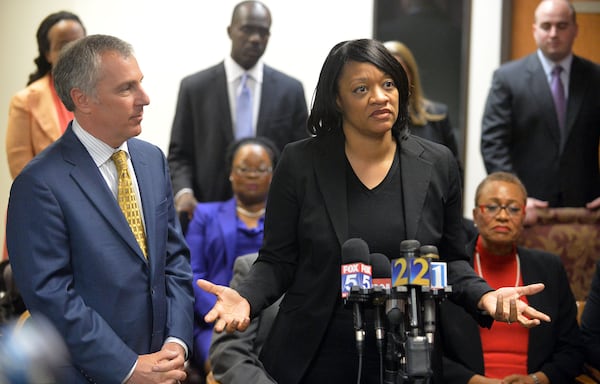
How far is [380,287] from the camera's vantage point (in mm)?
Result: 2342

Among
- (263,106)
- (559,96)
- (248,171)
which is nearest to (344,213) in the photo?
(248,171)

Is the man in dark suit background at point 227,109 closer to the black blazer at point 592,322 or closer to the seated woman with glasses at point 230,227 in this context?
the seated woman with glasses at point 230,227

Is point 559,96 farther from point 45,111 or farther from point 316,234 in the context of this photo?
point 316,234

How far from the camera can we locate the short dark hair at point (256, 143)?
17.0 ft

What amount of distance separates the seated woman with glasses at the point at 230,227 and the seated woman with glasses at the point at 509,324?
1.16 meters

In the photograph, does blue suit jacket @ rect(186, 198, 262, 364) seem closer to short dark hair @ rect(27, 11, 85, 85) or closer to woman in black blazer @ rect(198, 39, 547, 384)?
short dark hair @ rect(27, 11, 85, 85)

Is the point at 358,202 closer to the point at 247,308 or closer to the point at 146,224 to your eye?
the point at 247,308

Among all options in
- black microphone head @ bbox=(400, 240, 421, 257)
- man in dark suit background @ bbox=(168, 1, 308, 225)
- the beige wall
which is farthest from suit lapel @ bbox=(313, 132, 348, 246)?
the beige wall

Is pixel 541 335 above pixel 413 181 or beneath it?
beneath

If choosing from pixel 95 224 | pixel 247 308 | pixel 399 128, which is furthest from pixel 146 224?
pixel 399 128

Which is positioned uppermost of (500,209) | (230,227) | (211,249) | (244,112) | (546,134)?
(244,112)

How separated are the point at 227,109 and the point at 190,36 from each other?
1.28 metres

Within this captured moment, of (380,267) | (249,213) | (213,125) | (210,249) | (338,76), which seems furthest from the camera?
(213,125)

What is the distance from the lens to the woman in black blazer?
2.85 m
